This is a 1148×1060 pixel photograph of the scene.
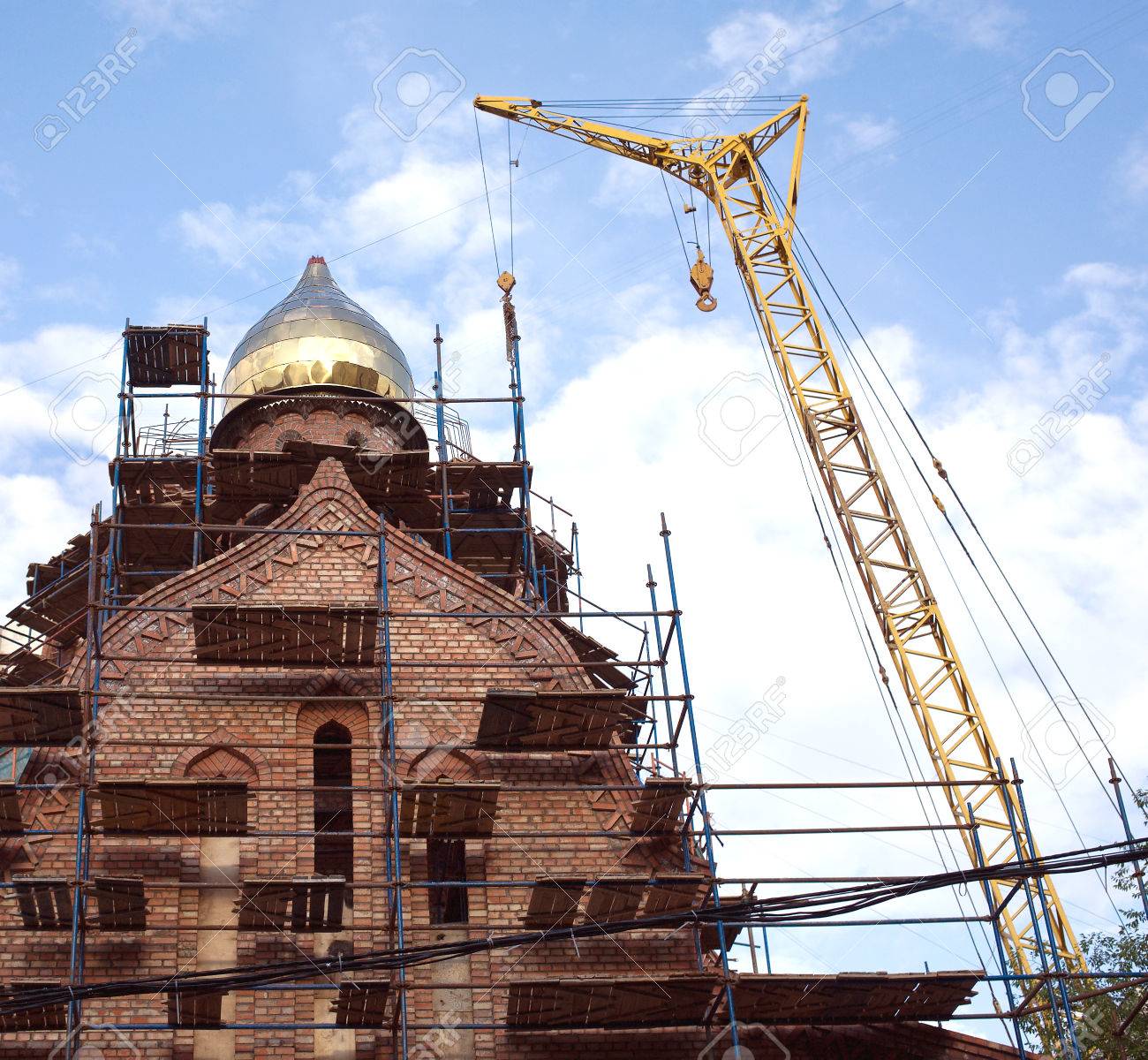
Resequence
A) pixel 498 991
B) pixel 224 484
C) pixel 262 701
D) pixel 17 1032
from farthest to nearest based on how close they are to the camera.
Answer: pixel 224 484 < pixel 262 701 < pixel 498 991 < pixel 17 1032

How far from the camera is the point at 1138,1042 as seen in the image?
22.0 metres

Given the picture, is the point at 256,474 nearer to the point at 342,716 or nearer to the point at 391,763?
the point at 342,716

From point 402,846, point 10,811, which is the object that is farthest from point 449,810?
point 10,811

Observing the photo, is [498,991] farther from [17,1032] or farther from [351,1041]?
[17,1032]

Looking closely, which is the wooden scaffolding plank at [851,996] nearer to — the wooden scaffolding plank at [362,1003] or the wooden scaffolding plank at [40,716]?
the wooden scaffolding plank at [362,1003]

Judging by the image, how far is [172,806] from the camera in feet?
58.2

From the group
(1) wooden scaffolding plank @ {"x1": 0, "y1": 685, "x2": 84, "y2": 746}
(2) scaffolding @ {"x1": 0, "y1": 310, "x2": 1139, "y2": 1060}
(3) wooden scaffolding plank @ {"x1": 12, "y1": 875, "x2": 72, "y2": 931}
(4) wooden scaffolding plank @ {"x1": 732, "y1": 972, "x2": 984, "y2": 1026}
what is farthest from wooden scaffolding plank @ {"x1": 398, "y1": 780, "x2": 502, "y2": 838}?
(1) wooden scaffolding plank @ {"x1": 0, "y1": 685, "x2": 84, "y2": 746}

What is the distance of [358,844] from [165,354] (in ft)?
44.5

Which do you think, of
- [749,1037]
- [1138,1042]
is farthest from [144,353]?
[1138,1042]

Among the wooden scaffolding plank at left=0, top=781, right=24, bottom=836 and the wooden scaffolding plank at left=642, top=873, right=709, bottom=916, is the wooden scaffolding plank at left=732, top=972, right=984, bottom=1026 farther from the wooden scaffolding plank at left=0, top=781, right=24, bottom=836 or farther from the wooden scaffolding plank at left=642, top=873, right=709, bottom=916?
the wooden scaffolding plank at left=0, top=781, right=24, bottom=836

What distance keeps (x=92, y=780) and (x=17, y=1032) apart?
2.76 m

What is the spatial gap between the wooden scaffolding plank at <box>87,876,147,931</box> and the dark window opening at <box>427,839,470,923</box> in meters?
3.31

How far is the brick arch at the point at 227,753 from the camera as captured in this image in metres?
19.0

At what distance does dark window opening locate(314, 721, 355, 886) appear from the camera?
19.6 metres
